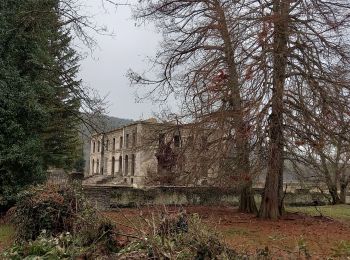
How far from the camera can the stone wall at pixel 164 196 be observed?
1998 cm

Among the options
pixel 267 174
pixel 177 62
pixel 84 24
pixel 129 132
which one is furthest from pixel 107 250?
pixel 129 132

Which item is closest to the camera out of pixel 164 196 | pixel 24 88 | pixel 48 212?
pixel 48 212

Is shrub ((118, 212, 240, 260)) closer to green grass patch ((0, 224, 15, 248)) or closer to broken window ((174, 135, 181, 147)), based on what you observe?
green grass patch ((0, 224, 15, 248))

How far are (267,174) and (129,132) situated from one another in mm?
40992

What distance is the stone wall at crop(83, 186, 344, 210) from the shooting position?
787 inches

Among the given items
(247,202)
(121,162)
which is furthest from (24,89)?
(121,162)

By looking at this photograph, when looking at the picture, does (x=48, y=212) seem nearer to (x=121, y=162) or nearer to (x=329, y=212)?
(x=329, y=212)

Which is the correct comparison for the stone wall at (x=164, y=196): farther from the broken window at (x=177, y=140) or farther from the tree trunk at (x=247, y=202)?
the tree trunk at (x=247, y=202)

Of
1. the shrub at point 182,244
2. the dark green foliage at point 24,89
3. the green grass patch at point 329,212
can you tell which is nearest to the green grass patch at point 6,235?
the dark green foliage at point 24,89

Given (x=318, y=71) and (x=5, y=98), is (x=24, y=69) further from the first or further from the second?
(x=318, y=71)

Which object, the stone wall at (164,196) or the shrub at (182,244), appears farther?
the stone wall at (164,196)

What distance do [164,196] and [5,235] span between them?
39.0 ft

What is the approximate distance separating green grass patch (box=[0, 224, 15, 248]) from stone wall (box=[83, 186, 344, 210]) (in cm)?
448

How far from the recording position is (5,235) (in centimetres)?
1273
